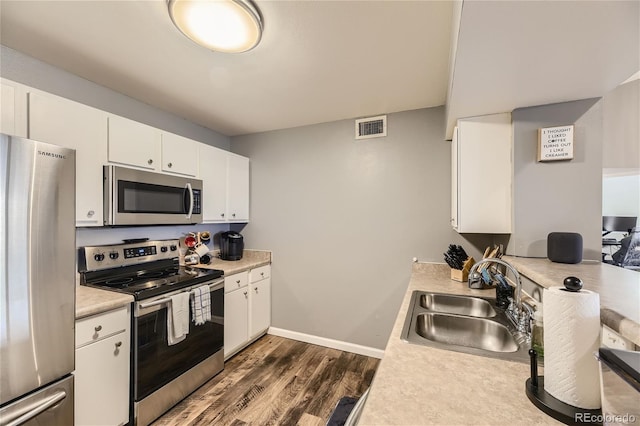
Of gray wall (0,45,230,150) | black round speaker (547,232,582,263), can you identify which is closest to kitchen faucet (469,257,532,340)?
black round speaker (547,232,582,263)

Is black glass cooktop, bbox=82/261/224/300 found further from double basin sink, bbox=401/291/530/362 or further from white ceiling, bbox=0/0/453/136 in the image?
double basin sink, bbox=401/291/530/362

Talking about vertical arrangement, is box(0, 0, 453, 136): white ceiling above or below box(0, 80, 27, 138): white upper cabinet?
above

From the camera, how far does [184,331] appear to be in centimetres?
195

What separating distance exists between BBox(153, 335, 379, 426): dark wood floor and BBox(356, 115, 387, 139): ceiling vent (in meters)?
2.25

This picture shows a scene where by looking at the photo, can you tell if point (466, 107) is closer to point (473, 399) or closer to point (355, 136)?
point (355, 136)

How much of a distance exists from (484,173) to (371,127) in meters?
1.22

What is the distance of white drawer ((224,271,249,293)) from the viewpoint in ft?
8.20

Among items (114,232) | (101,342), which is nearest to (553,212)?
(101,342)

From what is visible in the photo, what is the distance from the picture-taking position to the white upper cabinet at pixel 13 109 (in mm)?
1387

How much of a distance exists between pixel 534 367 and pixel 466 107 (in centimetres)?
153

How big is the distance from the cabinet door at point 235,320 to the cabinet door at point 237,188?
0.84m

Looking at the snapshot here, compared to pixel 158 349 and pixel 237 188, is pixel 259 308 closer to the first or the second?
pixel 158 349

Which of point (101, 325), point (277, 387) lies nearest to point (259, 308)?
point (277, 387)

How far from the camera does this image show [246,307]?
2.76 metres
